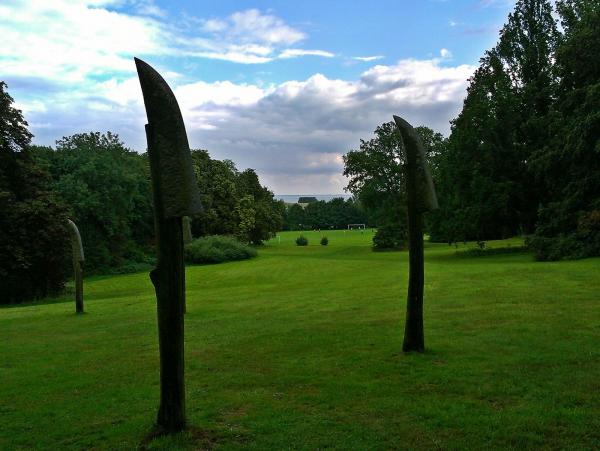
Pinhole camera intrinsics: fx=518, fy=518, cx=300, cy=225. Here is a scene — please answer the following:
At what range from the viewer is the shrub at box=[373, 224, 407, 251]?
59.6 meters

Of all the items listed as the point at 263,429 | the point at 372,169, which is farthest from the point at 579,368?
the point at 372,169

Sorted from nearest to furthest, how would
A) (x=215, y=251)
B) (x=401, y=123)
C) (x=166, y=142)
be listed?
(x=166, y=142) → (x=401, y=123) → (x=215, y=251)

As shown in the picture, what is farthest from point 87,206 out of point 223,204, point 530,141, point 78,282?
point 530,141

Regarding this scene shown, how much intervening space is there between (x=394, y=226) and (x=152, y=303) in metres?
42.3

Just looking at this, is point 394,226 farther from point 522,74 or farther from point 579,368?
point 579,368

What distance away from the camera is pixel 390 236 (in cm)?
5969

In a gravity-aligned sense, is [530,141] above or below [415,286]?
above

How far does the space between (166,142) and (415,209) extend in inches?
189

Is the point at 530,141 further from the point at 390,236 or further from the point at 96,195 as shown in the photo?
the point at 96,195

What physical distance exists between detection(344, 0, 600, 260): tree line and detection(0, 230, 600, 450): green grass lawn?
1751 centimetres

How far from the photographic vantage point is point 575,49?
3064 cm

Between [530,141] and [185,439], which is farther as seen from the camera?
[530,141]

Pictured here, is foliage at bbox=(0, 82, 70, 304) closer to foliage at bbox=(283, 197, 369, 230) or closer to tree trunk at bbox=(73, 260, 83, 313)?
tree trunk at bbox=(73, 260, 83, 313)

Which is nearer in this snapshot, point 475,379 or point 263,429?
point 263,429
